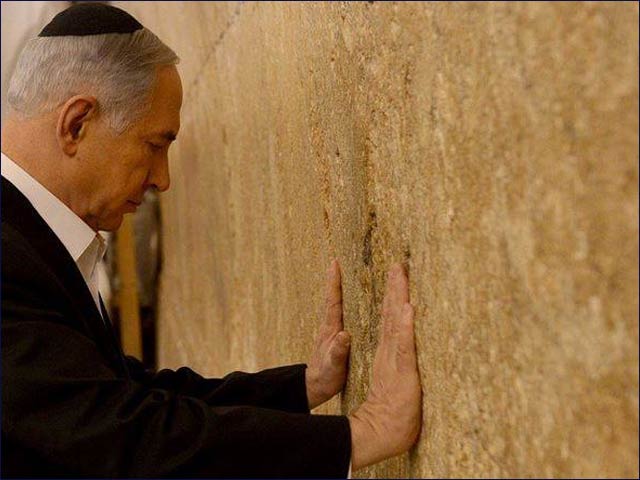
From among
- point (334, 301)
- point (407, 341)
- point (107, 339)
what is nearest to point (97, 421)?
point (107, 339)

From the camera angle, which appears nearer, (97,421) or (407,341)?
(97,421)

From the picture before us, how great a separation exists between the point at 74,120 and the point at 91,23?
208mm

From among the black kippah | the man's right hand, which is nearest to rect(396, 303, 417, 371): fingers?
the man's right hand

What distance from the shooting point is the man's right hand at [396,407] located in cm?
160

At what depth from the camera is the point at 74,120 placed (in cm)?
187


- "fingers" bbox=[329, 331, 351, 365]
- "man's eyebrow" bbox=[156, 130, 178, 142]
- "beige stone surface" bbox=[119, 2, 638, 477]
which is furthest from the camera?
"fingers" bbox=[329, 331, 351, 365]

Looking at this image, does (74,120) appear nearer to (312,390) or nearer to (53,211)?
(53,211)

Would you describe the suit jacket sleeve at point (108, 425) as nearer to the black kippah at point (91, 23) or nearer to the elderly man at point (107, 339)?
the elderly man at point (107, 339)

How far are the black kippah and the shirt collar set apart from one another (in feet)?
0.92

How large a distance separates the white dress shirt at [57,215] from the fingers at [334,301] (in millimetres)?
523

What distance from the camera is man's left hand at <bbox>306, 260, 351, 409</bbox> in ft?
6.86

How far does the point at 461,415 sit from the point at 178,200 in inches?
196

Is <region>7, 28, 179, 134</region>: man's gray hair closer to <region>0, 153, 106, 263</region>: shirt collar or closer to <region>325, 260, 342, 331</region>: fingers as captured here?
<region>0, 153, 106, 263</region>: shirt collar

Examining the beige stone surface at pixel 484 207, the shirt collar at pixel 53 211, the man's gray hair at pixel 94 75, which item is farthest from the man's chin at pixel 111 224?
the beige stone surface at pixel 484 207
